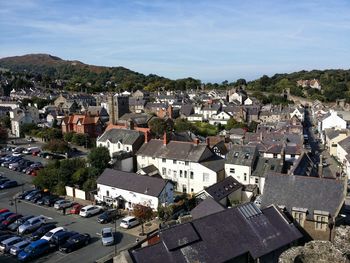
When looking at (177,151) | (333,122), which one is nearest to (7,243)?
(177,151)

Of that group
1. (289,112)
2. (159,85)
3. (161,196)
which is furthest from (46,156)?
(159,85)

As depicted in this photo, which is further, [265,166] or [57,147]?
[57,147]

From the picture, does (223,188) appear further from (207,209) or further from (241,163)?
(207,209)

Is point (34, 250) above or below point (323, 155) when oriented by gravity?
above

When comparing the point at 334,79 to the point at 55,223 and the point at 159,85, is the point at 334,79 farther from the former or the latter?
the point at 55,223

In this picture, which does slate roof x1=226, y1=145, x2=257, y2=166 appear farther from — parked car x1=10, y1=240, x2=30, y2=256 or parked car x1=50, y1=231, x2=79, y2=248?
parked car x1=10, y1=240, x2=30, y2=256

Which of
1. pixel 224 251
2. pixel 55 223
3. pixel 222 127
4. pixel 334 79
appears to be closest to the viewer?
pixel 224 251
